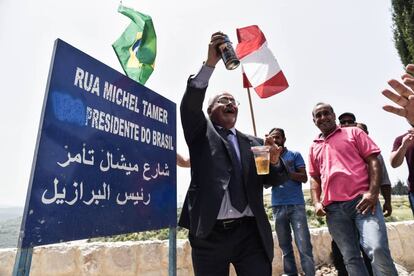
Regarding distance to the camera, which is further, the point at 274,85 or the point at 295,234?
the point at 274,85

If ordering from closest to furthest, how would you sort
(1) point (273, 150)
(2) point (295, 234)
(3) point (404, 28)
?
(1) point (273, 150), (2) point (295, 234), (3) point (404, 28)

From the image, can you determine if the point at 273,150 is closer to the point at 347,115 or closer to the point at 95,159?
the point at 95,159

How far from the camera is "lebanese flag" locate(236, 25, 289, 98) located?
14.8 ft

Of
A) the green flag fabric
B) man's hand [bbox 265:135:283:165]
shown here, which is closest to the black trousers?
man's hand [bbox 265:135:283:165]

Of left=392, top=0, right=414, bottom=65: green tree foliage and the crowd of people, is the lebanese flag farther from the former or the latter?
left=392, top=0, right=414, bottom=65: green tree foliage

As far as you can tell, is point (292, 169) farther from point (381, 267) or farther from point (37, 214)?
point (37, 214)

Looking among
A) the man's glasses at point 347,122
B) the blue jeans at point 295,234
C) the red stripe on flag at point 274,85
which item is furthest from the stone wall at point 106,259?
the red stripe on flag at point 274,85

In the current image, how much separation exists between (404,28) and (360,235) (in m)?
7.73

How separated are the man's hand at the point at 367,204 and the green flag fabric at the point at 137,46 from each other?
359cm

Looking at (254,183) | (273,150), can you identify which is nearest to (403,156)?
(273,150)

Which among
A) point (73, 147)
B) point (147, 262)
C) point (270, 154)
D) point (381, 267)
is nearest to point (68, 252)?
point (147, 262)

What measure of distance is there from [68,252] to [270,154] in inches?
134

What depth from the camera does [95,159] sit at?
5.93ft

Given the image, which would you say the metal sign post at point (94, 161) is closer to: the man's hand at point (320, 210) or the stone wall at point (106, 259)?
the man's hand at point (320, 210)
